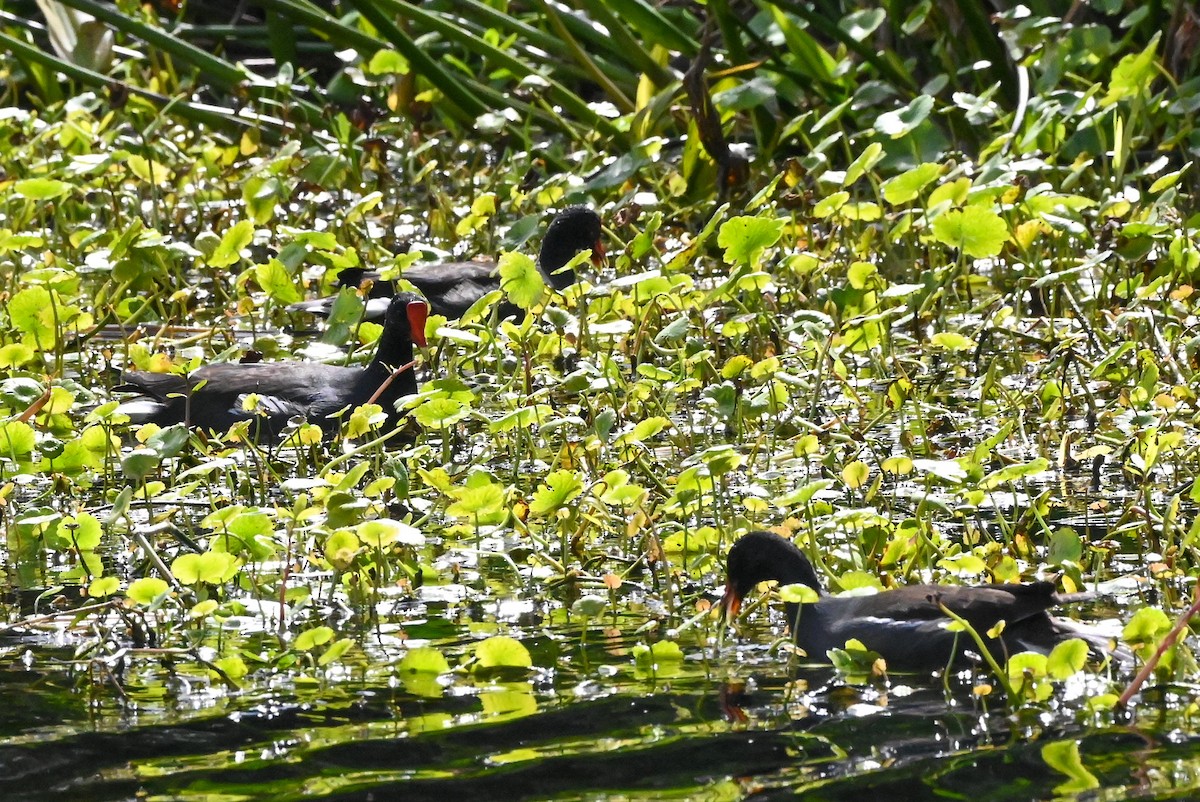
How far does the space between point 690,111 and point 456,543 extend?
3726 millimetres

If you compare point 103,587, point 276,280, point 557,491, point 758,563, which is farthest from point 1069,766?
point 276,280

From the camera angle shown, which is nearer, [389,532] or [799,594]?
[799,594]

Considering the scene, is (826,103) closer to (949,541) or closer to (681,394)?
(681,394)

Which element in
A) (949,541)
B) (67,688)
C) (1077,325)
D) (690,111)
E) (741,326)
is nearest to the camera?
(67,688)

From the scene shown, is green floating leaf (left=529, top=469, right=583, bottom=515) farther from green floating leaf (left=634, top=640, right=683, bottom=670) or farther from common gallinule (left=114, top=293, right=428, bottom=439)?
common gallinule (left=114, top=293, right=428, bottom=439)

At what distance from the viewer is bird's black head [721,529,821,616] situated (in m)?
4.06

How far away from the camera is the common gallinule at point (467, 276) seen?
6816 mm

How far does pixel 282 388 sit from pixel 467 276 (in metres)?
1.32

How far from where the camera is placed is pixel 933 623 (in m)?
3.70

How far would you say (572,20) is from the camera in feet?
27.3

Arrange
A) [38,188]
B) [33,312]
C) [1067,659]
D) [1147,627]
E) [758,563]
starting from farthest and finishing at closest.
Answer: [38,188] < [33,312] < [758,563] < [1147,627] < [1067,659]

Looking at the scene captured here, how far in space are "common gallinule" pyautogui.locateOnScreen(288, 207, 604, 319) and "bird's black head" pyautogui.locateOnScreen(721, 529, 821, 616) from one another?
2.69 metres

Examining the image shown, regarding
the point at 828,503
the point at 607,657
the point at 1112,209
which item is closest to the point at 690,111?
the point at 1112,209

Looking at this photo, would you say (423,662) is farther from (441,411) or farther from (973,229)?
(973,229)
